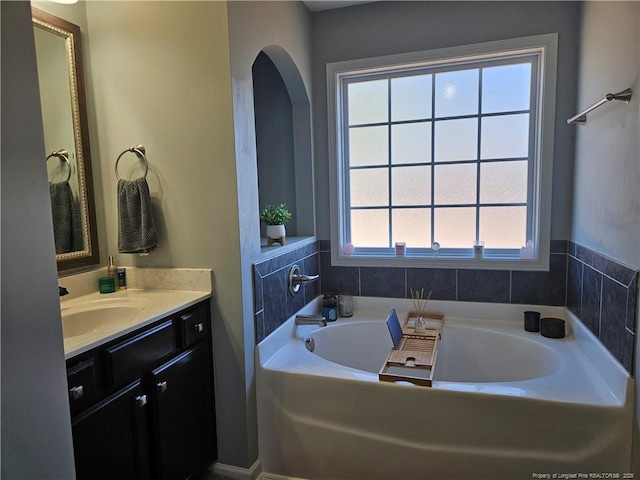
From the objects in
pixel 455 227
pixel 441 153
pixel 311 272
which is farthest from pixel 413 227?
pixel 311 272

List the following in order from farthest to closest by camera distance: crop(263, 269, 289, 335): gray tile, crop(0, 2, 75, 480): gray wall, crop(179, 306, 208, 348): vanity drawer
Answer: crop(263, 269, 289, 335): gray tile
crop(179, 306, 208, 348): vanity drawer
crop(0, 2, 75, 480): gray wall

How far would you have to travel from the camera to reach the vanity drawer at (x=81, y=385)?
1218 millimetres

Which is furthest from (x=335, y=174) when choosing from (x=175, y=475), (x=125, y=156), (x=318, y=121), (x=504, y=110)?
(x=175, y=475)

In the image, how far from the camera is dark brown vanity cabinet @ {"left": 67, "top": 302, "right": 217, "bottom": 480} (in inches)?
50.7

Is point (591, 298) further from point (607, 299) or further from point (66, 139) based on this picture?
point (66, 139)

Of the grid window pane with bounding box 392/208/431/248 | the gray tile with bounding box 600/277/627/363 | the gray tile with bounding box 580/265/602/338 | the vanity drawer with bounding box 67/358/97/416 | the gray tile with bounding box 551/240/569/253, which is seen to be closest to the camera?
the vanity drawer with bounding box 67/358/97/416

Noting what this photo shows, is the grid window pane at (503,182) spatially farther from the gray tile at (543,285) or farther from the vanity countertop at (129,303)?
the vanity countertop at (129,303)

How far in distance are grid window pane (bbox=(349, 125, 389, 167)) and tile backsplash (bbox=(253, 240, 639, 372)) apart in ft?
2.09

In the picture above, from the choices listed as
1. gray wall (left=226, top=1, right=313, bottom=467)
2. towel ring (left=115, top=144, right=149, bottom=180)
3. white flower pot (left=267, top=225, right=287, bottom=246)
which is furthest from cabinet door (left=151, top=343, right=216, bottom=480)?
towel ring (left=115, top=144, right=149, bottom=180)

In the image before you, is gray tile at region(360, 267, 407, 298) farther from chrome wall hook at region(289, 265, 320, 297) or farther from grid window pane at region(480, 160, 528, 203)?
grid window pane at region(480, 160, 528, 203)

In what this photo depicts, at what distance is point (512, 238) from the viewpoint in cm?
249

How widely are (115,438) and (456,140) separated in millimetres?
2403

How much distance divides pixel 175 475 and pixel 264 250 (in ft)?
3.61

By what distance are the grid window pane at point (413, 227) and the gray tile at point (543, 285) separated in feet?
1.96
